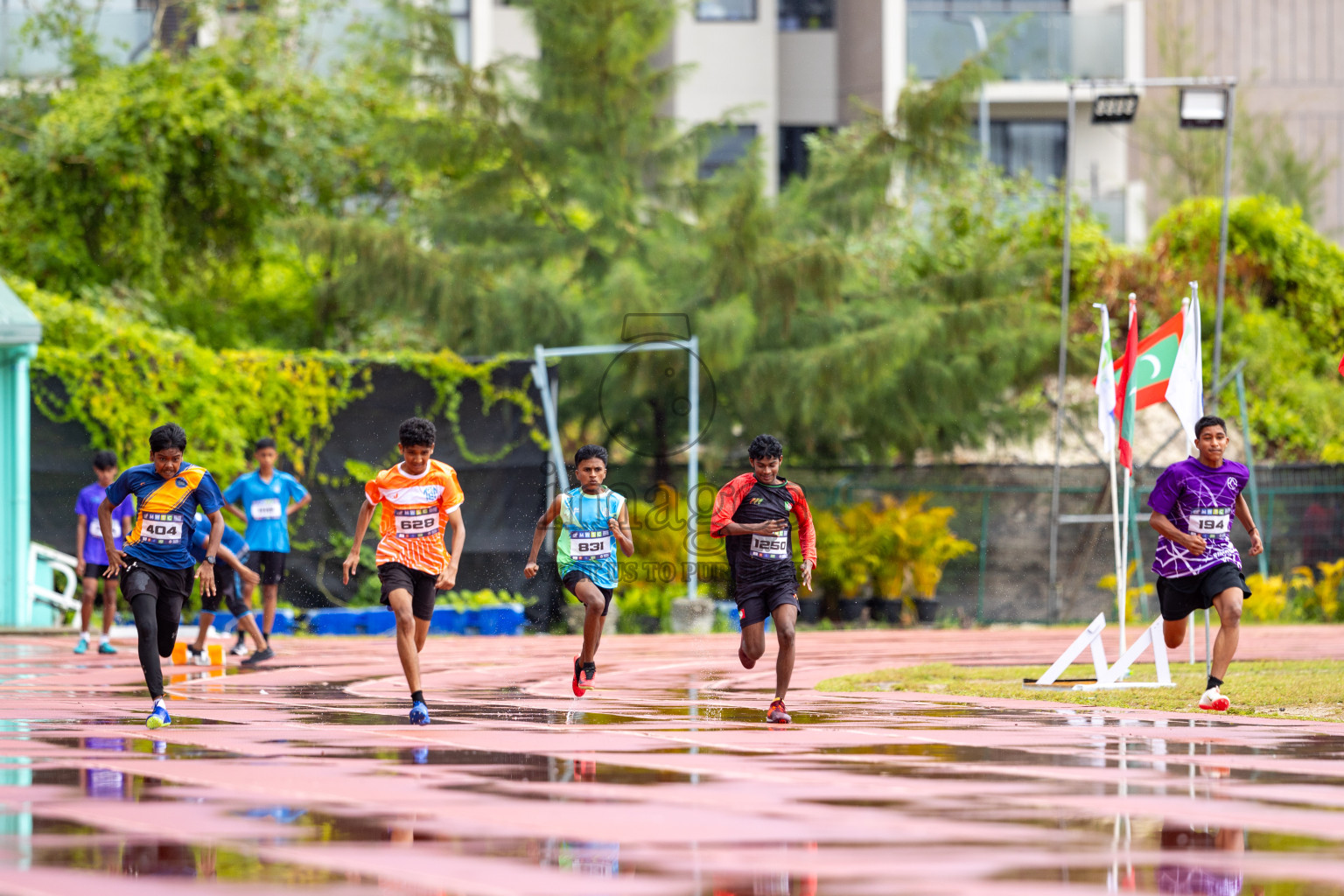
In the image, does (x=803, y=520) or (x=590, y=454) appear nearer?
(x=803, y=520)

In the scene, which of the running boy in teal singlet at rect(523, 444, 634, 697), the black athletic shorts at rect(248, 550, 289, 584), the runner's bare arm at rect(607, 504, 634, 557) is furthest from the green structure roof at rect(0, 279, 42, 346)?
the runner's bare arm at rect(607, 504, 634, 557)

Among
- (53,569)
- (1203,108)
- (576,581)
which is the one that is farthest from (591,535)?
(1203,108)

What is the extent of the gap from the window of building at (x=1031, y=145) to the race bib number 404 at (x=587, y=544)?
2755 centimetres

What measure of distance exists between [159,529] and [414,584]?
1512mm

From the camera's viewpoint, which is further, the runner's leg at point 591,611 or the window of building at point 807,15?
the window of building at point 807,15

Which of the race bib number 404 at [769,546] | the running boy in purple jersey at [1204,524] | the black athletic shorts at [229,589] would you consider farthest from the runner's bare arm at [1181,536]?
the black athletic shorts at [229,589]

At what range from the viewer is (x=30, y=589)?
19.5 metres

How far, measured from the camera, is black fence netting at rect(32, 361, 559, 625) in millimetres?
20359

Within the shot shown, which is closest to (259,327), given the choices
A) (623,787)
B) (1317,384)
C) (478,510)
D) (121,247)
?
(121,247)

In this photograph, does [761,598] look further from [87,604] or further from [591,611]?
[87,604]

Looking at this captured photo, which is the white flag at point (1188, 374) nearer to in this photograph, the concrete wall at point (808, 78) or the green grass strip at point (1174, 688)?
the green grass strip at point (1174, 688)

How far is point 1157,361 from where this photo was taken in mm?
13656

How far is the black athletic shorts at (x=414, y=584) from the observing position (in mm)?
10398

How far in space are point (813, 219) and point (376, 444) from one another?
20.7ft
